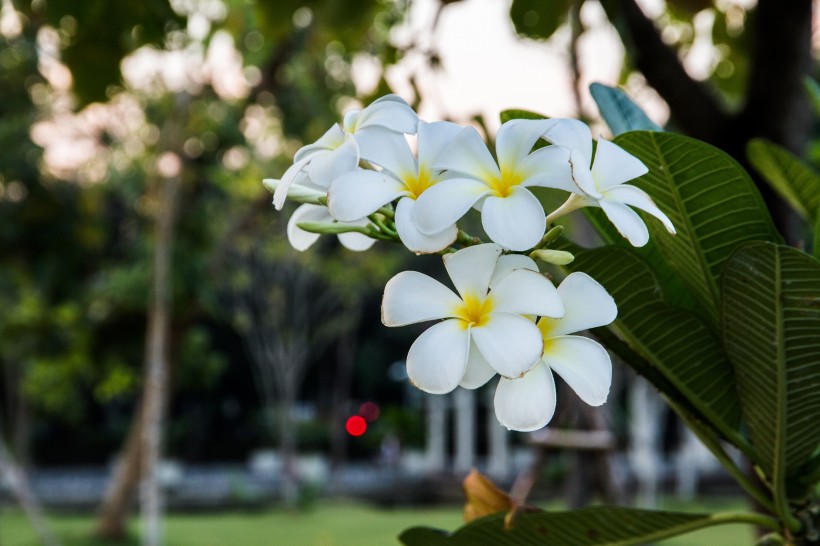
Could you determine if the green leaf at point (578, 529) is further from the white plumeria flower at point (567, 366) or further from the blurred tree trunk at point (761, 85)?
the blurred tree trunk at point (761, 85)

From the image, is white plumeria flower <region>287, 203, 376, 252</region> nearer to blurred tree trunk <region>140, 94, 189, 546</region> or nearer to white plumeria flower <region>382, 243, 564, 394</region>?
white plumeria flower <region>382, 243, 564, 394</region>

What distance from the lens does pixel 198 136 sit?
6.23 metres

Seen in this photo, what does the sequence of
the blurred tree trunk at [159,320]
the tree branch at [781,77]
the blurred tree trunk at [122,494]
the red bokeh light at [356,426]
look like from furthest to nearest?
the red bokeh light at [356,426]
the blurred tree trunk at [122,494]
the blurred tree trunk at [159,320]
the tree branch at [781,77]

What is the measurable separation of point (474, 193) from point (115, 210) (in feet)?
35.1

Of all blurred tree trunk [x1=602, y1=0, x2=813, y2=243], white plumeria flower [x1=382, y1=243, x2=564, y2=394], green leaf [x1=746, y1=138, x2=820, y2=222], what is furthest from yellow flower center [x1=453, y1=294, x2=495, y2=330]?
blurred tree trunk [x1=602, y1=0, x2=813, y2=243]

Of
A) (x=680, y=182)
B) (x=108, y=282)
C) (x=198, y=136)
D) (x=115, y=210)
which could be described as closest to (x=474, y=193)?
(x=680, y=182)

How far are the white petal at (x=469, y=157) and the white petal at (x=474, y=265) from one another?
0.03m

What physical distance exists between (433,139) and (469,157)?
15 millimetres

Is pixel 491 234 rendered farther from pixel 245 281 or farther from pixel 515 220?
pixel 245 281

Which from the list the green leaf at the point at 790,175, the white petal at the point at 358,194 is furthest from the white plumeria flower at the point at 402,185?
the green leaf at the point at 790,175

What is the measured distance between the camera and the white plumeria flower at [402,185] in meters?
0.25

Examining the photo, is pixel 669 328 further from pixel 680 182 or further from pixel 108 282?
pixel 108 282

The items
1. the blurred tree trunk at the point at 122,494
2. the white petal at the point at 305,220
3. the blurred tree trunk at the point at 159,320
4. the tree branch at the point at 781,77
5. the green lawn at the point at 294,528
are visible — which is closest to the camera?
the white petal at the point at 305,220

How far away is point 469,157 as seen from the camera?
271mm
